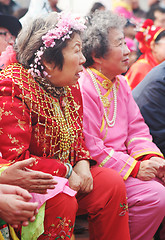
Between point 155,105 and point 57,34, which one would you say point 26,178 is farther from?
point 155,105

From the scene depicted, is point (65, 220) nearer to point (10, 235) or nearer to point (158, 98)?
point (10, 235)

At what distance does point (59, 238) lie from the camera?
194cm

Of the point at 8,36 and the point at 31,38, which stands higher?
the point at 31,38

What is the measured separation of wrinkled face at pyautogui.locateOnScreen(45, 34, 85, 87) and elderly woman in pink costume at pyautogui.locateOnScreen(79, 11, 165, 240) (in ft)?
1.29

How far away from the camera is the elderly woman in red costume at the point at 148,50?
4.35 m

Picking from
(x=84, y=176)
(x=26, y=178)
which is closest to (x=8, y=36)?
(x=84, y=176)

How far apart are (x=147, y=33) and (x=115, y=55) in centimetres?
181

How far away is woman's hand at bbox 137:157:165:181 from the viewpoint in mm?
2547

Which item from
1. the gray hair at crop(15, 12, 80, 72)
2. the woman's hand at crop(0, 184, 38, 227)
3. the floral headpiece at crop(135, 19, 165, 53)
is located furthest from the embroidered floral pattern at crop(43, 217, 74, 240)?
the floral headpiece at crop(135, 19, 165, 53)

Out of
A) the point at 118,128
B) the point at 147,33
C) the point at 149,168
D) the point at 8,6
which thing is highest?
the point at 8,6

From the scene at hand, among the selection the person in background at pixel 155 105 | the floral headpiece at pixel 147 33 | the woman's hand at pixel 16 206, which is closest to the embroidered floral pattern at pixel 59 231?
the woman's hand at pixel 16 206

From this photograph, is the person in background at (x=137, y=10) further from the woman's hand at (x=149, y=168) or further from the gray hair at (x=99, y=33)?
the woman's hand at (x=149, y=168)

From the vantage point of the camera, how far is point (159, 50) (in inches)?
Answer: 172

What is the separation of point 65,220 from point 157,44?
295cm
